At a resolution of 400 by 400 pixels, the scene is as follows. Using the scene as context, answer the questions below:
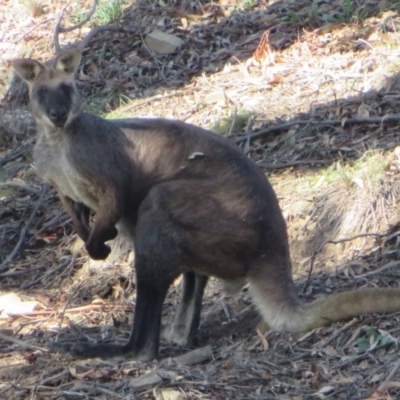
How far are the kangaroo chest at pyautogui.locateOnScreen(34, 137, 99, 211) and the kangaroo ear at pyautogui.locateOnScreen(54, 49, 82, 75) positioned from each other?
47cm

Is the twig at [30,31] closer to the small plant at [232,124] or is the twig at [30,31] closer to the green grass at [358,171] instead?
the small plant at [232,124]

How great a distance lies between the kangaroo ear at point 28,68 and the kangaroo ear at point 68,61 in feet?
0.38

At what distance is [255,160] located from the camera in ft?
25.3

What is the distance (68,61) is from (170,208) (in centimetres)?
130

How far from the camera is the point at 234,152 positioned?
5492mm

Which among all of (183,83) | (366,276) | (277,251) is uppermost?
(277,251)

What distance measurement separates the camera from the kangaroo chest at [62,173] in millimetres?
5569

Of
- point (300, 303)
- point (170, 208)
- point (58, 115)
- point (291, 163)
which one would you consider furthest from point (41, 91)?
point (291, 163)

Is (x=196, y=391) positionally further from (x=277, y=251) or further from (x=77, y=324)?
(x=77, y=324)

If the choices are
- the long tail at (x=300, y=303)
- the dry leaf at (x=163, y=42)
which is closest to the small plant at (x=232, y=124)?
the dry leaf at (x=163, y=42)

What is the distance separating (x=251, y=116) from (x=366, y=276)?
286cm

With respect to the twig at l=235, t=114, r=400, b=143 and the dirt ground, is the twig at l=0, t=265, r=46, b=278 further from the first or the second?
the twig at l=235, t=114, r=400, b=143

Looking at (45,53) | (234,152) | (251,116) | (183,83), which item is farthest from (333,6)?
(234,152)

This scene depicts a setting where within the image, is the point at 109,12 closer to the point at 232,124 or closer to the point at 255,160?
the point at 232,124
